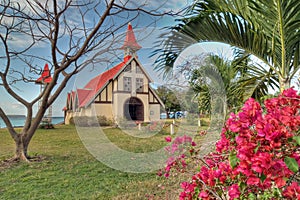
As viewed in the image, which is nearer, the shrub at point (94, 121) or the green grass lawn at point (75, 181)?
the green grass lawn at point (75, 181)

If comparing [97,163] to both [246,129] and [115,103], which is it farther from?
[246,129]

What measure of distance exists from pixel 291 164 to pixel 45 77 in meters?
5.06

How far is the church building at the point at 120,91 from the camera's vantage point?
3785 millimetres

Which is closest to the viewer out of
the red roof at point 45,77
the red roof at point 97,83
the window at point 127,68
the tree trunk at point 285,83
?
the tree trunk at point 285,83

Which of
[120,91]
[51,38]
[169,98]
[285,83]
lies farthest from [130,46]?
[285,83]

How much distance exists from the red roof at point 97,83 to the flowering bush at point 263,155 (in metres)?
2.82

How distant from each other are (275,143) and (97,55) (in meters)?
4.05

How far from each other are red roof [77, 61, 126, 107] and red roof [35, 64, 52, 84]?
150 cm

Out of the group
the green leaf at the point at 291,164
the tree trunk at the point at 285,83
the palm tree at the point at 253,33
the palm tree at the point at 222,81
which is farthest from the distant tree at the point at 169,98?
the green leaf at the point at 291,164

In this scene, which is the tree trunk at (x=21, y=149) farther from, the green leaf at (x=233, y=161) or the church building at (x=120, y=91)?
the green leaf at (x=233, y=161)

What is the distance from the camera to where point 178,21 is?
3.60 m

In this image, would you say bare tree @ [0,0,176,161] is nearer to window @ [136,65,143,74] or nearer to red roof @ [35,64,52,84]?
red roof @ [35,64,52,84]

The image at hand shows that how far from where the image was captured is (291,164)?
81 cm

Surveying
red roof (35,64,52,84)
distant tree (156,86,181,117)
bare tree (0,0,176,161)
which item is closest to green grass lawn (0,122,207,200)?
bare tree (0,0,176,161)
